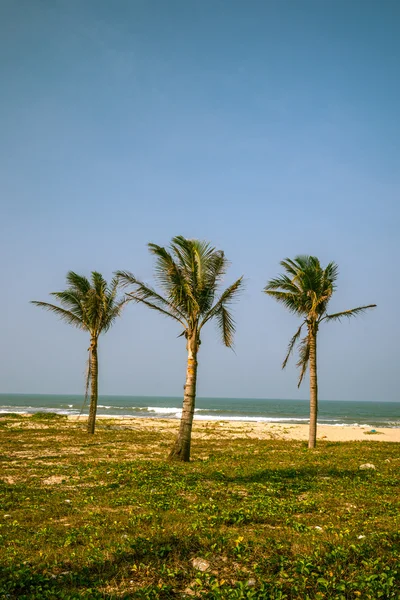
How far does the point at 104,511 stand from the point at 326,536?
185 inches

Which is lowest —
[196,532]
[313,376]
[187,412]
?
[196,532]

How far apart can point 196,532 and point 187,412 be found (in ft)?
32.1

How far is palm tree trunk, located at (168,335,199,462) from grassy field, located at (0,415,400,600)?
1.75 meters

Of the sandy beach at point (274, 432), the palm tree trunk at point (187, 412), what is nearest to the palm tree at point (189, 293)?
the palm tree trunk at point (187, 412)

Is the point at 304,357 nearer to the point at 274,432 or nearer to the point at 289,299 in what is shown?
the point at 289,299

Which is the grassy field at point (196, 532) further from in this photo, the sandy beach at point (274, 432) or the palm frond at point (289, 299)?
the sandy beach at point (274, 432)

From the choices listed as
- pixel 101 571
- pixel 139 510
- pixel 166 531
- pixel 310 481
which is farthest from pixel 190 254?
pixel 101 571

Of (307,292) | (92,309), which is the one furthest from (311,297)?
(92,309)

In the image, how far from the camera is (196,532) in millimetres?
7234

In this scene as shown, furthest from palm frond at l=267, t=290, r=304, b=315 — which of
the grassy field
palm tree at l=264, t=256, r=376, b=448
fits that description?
the grassy field

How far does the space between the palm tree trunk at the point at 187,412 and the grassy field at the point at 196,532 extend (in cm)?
175

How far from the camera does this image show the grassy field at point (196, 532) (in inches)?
214

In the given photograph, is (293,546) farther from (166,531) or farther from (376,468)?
(376,468)

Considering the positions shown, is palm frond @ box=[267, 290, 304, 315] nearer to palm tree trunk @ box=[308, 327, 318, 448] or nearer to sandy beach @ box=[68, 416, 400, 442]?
palm tree trunk @ box=[308, 327, 318, 448]
